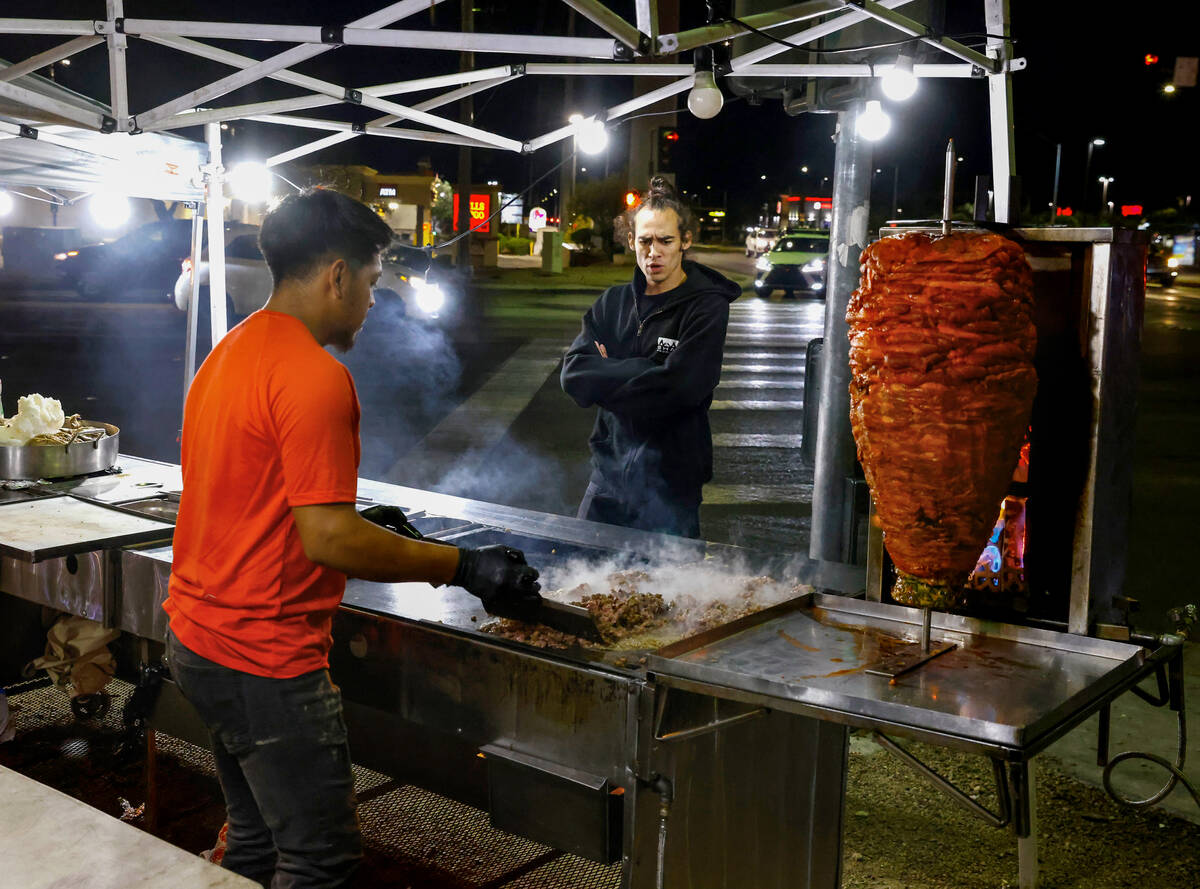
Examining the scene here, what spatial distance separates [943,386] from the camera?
2006mm

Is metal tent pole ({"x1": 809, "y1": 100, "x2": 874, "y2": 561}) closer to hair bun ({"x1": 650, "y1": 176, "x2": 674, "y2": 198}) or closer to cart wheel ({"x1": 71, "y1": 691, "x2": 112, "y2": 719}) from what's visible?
hair bun ({"x1": 650, "y1": 176, "x2": 674, "y2": 198})

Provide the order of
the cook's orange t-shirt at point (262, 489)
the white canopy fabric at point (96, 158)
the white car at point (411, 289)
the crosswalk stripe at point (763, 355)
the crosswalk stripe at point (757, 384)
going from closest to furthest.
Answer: the cook's orange t-shirt at point (262, 489) → the white canopy fabric at point (96, 158) → the crosswalk stripe at point (757, 384) → the crosswalk stripe at point (763, 355) → the white car at point (411, 289)

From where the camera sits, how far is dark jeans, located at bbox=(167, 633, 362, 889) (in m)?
2.36

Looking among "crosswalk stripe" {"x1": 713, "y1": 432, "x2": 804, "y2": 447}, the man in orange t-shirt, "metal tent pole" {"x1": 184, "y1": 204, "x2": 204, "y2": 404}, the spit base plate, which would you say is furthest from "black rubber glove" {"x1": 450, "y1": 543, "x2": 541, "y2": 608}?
"crosswalk stripe" {"x1": 713, "y1": 432, "x2": 804, "y2": 447}

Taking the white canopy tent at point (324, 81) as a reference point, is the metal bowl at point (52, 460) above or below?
below

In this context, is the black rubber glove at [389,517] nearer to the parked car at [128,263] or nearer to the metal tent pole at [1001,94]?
the metal tent pole at [1001,94]

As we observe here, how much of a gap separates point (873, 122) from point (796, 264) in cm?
2499

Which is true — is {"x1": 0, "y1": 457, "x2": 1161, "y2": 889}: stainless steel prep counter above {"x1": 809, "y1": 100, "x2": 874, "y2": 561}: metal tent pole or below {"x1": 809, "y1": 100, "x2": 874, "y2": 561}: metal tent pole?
below

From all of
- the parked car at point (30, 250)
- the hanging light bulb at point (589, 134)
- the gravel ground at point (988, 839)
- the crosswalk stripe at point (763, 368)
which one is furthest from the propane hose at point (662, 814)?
the parked car at point (30, 250)

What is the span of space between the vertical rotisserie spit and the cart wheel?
3.94 metres

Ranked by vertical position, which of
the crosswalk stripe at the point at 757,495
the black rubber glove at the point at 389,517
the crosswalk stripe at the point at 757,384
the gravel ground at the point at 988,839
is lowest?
the gravel ground at the point at 988,839

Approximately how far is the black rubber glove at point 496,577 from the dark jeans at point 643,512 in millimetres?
1761

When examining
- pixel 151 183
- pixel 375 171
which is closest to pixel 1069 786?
pixel 151 183

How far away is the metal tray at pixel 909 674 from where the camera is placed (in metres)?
1.95
